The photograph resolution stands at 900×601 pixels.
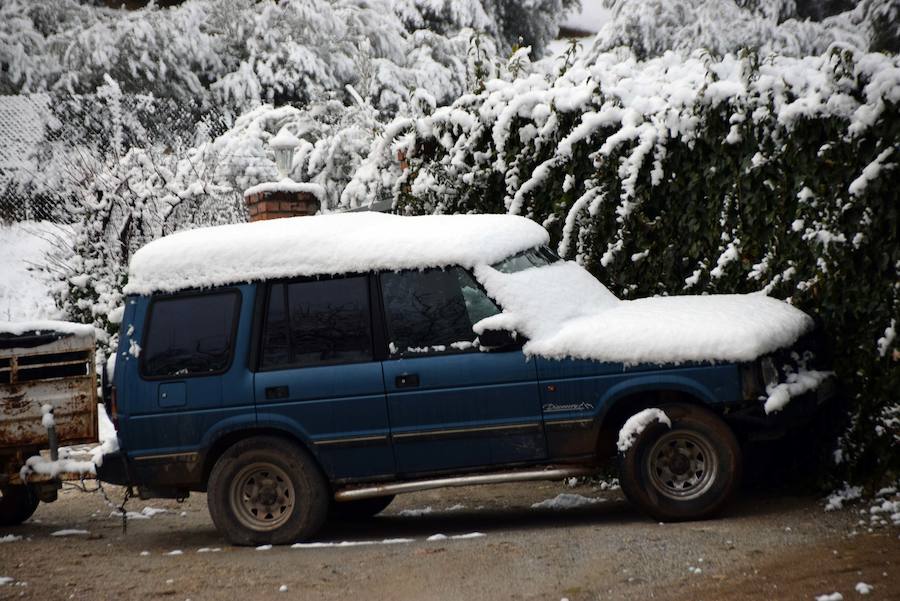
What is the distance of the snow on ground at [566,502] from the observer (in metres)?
7.85

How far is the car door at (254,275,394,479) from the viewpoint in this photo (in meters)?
6.82

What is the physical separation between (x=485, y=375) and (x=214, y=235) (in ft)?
7.07

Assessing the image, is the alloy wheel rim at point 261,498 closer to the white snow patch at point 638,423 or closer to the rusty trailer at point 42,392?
the rusty trailer at point 42,392

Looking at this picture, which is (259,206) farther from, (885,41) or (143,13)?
(143,13)

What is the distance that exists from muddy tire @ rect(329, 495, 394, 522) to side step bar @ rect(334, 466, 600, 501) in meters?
1.19

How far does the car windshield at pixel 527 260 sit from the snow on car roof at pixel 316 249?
49 mm

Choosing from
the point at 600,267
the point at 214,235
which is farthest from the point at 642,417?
the point at 214,235

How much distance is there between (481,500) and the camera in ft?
28.2

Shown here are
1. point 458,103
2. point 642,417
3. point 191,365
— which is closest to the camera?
point 642,417

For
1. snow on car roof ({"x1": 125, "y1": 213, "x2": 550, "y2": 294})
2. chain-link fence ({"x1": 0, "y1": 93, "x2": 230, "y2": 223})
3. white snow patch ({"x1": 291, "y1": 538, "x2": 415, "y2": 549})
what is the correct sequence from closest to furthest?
white snow patch ({"x1": 291, "y1": 538, "x2": 415, "y2": 549})
snow on car roof ({"x1": 125, "y1": 213, "x2": 550, "y2": 294})
chain-link fence ({"x1": 0, "y1": 93, "x2": 230, "y2": 223})

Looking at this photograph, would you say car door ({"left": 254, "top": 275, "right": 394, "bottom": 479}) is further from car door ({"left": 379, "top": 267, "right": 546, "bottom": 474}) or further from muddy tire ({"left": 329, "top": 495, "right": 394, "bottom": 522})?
muddy tire ({"left": 329, "top": 495, "right": 394, "bottom": 522})

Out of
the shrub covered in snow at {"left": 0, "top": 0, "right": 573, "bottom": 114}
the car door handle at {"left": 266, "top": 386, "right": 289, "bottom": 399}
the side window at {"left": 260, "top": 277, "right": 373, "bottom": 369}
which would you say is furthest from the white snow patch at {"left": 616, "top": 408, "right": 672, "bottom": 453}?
the shrub covered in snow at {"left": 0, "top": 0, "right": 573, "bottom": 114}

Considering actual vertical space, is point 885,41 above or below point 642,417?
above

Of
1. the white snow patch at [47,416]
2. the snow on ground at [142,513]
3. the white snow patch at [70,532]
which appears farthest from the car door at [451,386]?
the snow on ground at [142,513]
